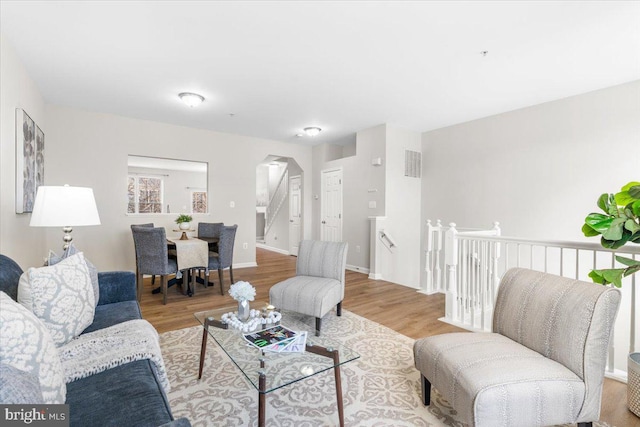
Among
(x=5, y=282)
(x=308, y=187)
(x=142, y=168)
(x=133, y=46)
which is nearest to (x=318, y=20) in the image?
(x=133, y=46)

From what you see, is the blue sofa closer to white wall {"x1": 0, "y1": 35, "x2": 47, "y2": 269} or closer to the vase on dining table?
the vase on dining table

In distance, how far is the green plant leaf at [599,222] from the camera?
5.41ft

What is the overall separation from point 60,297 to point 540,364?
2.40m

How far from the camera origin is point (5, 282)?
61.5 inches

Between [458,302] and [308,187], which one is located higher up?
[308,187]

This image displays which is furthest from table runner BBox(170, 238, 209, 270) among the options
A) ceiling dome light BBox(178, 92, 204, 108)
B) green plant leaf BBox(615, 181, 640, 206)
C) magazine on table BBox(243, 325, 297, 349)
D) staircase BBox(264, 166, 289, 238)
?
staircase BBox(264, 166, 289, 238)

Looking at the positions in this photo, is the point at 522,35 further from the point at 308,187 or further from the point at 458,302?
the point at 308,187

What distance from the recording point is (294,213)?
25.1ft

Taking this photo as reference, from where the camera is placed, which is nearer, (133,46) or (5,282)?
(5,282)

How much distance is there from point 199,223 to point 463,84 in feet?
14.4

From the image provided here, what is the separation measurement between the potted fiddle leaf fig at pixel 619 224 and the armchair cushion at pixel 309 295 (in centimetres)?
187

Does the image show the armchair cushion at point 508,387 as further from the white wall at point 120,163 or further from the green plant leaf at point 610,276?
the white wall at point 120,163

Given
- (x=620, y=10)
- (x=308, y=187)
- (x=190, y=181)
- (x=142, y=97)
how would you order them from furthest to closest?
(x=308, y=187)
(x=190, y=181)
(x=142, y=97)
(x=620, y=10)

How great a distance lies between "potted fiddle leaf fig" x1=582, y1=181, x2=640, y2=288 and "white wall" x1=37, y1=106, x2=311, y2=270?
17.1 ft
